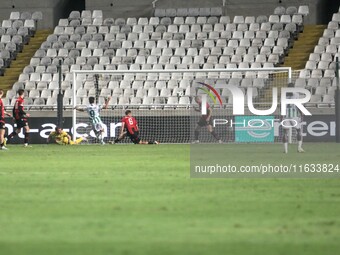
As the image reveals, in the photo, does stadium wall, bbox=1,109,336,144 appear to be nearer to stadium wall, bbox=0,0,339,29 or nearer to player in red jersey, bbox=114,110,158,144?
player in red jersey, bbox=114,110,158,144

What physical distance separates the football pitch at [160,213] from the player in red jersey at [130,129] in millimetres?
13994

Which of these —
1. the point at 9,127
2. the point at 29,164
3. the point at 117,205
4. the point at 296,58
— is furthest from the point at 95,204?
the point at 296,58

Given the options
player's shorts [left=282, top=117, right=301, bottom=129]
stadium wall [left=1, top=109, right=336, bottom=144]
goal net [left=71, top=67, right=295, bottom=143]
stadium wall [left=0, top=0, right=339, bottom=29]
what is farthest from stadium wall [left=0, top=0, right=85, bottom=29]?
player's shorts [left=282, top=117, right=301, bottom=129]

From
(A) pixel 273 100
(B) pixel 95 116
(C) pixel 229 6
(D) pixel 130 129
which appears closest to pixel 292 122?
(A) pixel 273 100

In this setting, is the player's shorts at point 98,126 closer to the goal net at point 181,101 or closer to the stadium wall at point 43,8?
the goal net at point 181,101

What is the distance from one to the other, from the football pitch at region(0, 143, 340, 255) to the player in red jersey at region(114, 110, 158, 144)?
14.0 m

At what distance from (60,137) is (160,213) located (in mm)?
23003

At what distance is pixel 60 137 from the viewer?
3438 cm

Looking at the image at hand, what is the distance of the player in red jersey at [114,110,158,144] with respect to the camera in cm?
3397

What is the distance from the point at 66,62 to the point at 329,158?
60.2ft

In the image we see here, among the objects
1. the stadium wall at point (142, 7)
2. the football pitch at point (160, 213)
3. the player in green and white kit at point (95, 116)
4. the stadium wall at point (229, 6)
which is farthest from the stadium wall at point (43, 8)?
the football pitch at point (160, 213)

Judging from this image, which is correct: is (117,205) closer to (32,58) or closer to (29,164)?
(29,164)

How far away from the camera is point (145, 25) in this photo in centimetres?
4122

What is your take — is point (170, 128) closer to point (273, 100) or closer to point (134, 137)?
point (134, 137)
